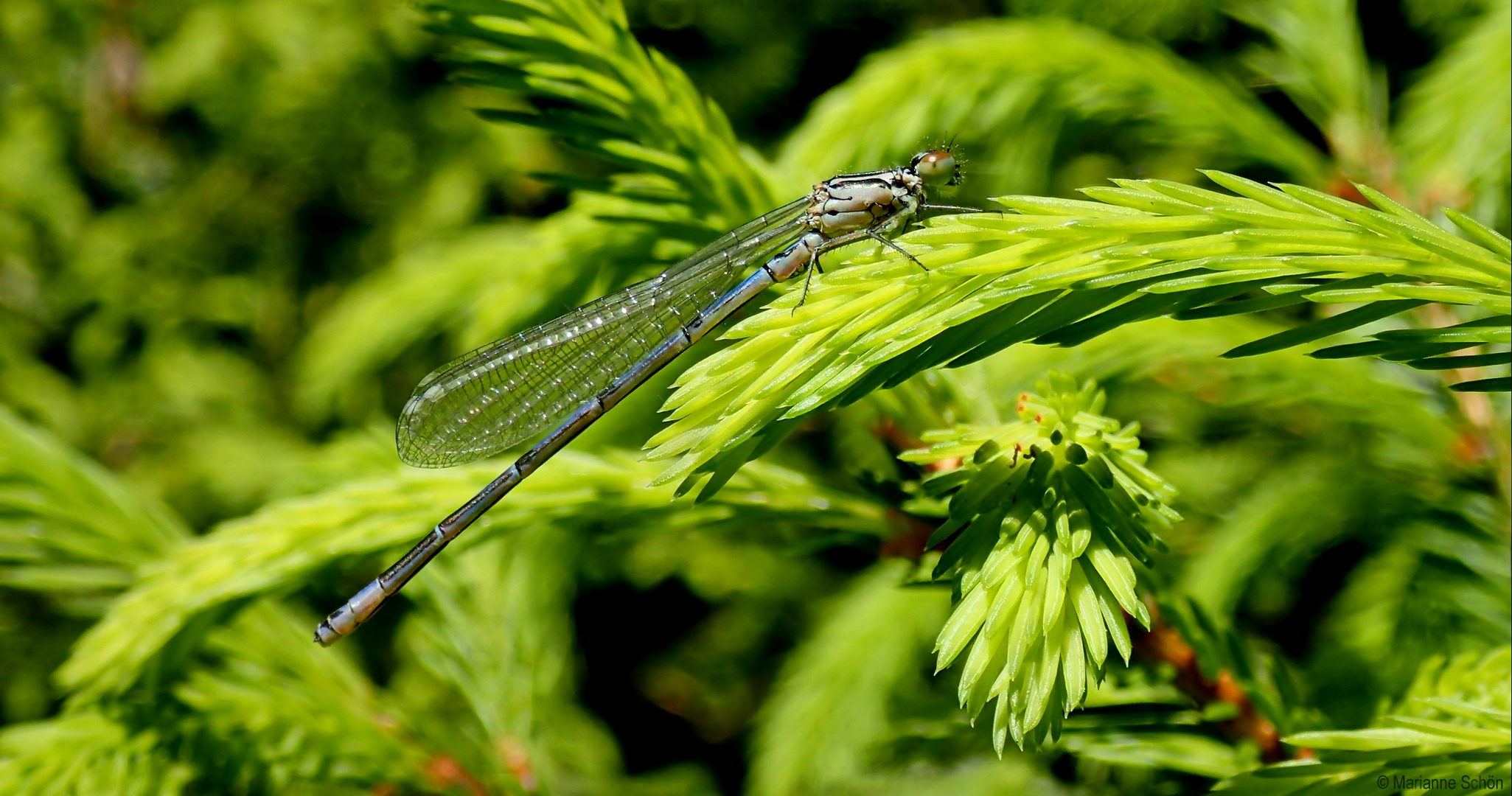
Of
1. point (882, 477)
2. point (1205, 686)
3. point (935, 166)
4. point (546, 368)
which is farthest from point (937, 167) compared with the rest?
point (1205, 686)

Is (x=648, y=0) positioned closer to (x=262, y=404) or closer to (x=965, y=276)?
(x=262, y=404)

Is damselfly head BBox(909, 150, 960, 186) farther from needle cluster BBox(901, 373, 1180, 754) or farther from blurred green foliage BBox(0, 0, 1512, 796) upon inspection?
needle cluster BBox(901, 373, 1180, 754)

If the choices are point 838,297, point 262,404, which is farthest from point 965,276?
point 262,404
